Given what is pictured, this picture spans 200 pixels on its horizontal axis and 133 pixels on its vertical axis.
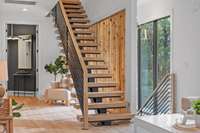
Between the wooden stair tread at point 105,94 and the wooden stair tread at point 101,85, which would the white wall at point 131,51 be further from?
the wooden stair tread at point 101,85

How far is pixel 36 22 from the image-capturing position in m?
11.9

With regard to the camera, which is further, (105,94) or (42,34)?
(42,34)

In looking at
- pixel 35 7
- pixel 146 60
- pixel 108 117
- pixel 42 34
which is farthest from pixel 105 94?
pixel 42 34

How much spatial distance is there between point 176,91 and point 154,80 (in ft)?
6.85

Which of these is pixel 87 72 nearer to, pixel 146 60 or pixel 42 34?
pixel 146 60

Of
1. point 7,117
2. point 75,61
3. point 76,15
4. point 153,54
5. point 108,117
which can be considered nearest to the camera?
point 7,117

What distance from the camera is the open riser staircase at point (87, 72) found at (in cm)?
646

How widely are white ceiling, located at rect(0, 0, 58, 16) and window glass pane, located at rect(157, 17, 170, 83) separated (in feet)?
11.7

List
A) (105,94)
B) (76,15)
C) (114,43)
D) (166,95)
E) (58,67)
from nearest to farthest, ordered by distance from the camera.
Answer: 1. (166,95)
2. (105,94)
3. (114,43)
4. (76,15)
5. (58,67)

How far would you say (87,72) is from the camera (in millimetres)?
6688

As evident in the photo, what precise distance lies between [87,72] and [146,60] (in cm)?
271

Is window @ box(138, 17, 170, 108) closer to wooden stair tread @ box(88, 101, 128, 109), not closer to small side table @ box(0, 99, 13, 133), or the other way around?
wooden stair tread @ box(88, 101, 128, 109)

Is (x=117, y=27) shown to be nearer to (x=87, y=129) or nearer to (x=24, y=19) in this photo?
(x=87, y=129)

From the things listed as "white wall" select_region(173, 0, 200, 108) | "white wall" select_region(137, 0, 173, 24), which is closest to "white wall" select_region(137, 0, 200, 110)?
"white wall" select_region(173, 0, 200, 108)
